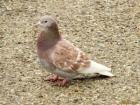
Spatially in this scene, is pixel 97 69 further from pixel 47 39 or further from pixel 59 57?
pixel 47 39

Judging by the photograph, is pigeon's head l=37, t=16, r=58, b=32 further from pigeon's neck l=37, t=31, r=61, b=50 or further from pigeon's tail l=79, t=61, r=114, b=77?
pigeon's tail l=79, t=61, r=114, b=77

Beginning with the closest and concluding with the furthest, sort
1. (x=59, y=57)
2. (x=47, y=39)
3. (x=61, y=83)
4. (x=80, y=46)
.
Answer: (x=59, y=57) → (x=47, y=39) → (x=61, y=83) → (x=80, y=46)

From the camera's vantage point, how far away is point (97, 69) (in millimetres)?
7430

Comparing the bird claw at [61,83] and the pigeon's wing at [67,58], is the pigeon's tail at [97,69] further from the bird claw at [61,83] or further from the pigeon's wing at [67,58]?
the bird claw at [61,83]

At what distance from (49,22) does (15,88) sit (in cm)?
93

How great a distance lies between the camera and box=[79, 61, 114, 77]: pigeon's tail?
7.38 m

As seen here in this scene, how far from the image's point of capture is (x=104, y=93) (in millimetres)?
7223

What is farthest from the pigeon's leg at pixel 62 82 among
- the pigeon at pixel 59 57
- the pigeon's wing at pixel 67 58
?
the pigeon's wing at pixel 67 58

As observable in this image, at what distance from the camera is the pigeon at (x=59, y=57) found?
7191 mm

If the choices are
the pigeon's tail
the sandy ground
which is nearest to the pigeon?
the pigeon's tail

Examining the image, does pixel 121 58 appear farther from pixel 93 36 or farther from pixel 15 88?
pixel 15 88

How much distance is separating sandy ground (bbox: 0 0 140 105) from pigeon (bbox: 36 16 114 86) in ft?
0.61

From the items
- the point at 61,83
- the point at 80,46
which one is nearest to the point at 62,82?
the point at 61,83

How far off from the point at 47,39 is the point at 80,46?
1.35 metres
